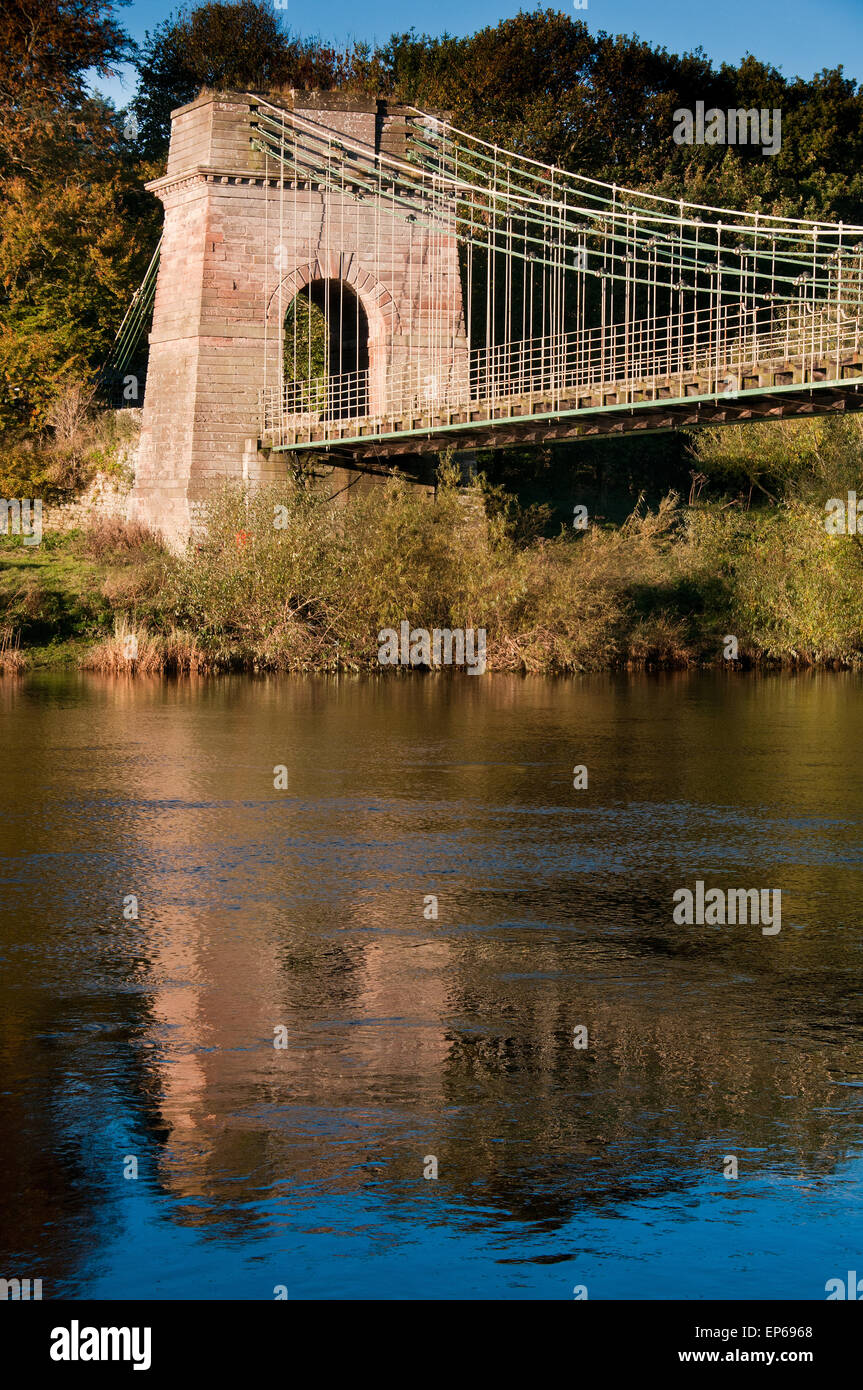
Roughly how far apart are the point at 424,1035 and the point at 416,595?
71.5 ft

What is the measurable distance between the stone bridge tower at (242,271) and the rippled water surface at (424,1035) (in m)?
17.6

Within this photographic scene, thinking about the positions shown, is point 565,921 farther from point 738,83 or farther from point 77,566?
point 738,83

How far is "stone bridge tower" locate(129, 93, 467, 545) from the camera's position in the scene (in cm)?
3219

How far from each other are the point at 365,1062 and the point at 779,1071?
1.76 m

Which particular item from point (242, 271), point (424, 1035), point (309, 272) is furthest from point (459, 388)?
point (424, 1035)

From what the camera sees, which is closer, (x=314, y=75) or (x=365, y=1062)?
(x=365, y=1062)

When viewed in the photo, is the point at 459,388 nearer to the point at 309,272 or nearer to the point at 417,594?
the point at 309,272

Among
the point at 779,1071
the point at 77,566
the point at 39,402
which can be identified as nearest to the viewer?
the point at 779,1071

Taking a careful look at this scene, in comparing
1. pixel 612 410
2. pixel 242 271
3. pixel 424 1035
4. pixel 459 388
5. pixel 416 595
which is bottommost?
pixel 424 1035

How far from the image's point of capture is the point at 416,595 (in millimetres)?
28891

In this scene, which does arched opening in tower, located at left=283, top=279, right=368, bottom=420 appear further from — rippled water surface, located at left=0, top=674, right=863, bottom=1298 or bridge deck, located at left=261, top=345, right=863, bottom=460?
rippled water surface, located at left=0, top=674, right=863, bottom=1298

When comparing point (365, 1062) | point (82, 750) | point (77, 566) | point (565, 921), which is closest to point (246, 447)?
point (77, 566)

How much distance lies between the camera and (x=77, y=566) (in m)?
32.0
